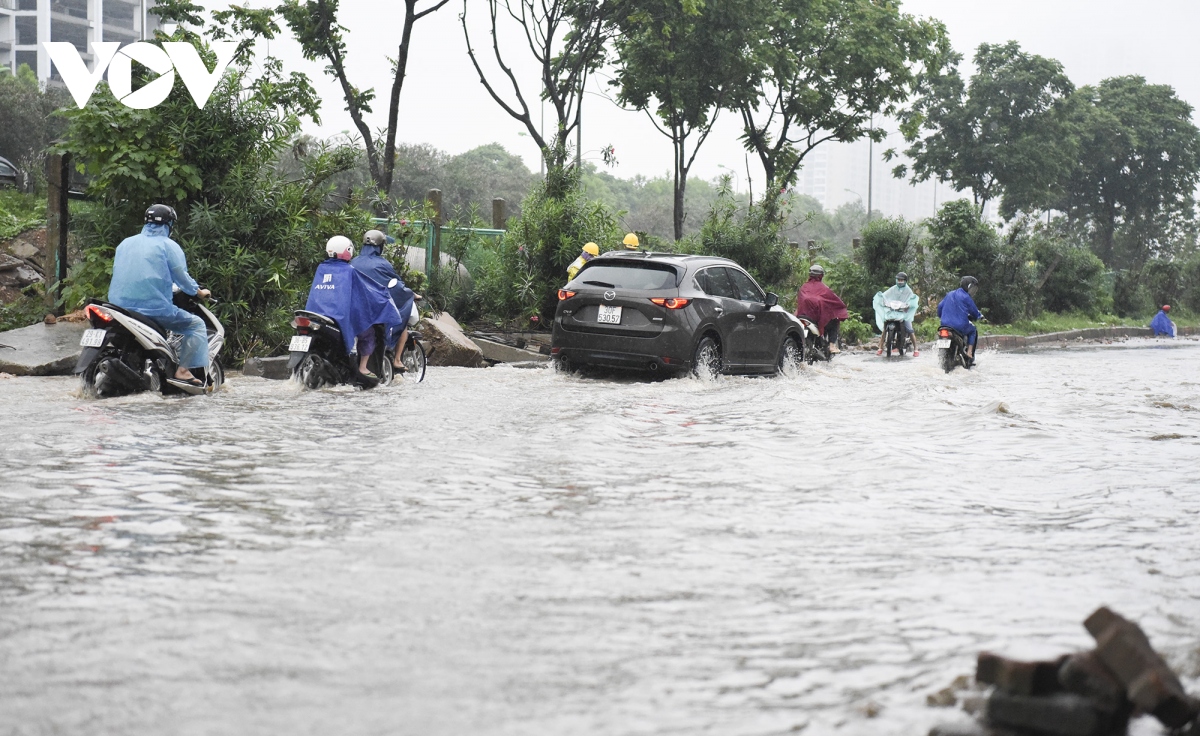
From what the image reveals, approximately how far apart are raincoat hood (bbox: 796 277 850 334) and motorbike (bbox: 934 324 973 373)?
2294 millimetres

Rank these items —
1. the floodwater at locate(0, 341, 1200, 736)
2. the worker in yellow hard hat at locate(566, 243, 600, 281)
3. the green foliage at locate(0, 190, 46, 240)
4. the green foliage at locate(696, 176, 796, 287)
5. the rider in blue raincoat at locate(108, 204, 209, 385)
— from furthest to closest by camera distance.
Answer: the green foliage at locate(696, 176, 796, 287)
the green foliage at locate(0, 190, 46, 240)
the worker in yellow hard hat at locate(566, 243, 600, 281)
the rider in blue raincoat at locate(108, 204, 209, 385)
the floodwater at locate(0, 341, 1200, 736)

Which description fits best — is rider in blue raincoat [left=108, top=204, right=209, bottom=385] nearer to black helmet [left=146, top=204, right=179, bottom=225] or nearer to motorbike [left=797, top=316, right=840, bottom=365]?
black helmet [left=146, top=204, right=179, bottom=225]

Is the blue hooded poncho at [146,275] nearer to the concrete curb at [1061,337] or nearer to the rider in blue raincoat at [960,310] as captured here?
the rider in blue raincoat at [960,310]

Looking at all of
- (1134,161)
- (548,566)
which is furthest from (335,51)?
(1134,161)

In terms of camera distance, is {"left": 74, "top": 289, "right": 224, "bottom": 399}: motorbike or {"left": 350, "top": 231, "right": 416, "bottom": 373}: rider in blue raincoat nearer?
{"left": 74, "top": 289, "right": 224, "bottom": 399}: motorbike

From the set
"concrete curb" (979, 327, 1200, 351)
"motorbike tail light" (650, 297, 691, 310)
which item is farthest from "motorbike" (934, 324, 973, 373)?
"concrete curb" (979, 327, 1200, 351)

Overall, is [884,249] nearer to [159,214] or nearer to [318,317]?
[318,317]

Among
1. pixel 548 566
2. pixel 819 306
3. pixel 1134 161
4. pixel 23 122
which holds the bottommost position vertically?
pixel 548 566

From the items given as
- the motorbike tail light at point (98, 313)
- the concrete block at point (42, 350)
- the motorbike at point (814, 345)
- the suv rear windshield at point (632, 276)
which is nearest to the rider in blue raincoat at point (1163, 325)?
the motorbike at point (814, 345)

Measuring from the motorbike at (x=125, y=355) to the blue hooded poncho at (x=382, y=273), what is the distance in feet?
7.65

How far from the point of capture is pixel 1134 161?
66.6 m

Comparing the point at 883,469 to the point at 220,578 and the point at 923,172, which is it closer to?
the point at 220,578

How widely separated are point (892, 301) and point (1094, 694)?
21.2 m

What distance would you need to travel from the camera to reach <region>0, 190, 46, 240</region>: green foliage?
1822cm
